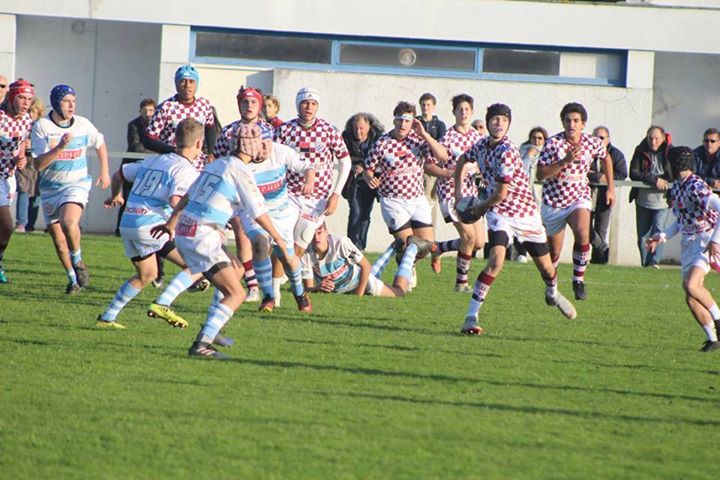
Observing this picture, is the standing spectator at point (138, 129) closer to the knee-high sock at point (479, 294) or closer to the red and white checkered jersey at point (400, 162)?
the red and white checkered jersey at point (400, 162)

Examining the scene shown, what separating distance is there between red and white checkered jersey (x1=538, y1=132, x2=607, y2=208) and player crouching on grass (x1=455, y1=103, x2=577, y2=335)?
1598 millimetres

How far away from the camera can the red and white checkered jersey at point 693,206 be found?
1112 centimetres

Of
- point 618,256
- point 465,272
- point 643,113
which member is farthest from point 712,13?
point 465,272

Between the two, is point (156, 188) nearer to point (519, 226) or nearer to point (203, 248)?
point (203, 248)

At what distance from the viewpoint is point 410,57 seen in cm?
2366

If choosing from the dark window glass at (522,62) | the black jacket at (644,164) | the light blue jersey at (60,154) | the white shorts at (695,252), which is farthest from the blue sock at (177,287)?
the dark window glass at (522,62)

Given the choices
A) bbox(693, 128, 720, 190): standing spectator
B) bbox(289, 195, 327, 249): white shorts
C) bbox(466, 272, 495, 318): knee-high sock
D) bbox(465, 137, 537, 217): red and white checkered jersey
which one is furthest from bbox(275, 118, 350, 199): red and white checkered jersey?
bbox(693, 128, 720, 190): standing spectator

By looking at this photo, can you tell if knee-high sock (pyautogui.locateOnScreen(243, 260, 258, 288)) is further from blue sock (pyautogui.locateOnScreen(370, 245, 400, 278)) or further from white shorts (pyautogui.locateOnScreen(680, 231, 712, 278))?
white shorts (pyautogui.locateOnScreen(680, 231, 712, 278))

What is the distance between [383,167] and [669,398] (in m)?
7.11

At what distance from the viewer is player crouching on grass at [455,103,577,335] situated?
11602mm

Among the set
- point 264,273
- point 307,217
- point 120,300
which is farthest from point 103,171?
point 120,300

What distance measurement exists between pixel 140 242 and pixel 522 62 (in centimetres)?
1398

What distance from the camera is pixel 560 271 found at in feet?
66.3

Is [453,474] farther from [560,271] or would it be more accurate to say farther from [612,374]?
[560,271]
